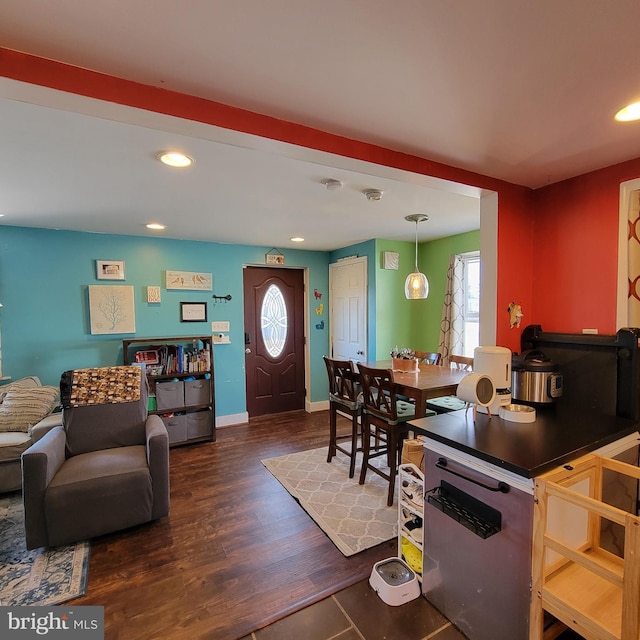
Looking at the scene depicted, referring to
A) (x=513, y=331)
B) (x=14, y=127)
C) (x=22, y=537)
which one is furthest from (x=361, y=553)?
(x=14, y=127)

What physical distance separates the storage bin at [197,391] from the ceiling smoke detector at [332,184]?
2.62 metres

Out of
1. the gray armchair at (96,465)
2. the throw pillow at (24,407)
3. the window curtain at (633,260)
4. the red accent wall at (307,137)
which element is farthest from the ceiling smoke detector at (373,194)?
the throw pillow at (24,407)

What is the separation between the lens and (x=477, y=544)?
1469 millimetres

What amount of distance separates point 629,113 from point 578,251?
813 millimetres

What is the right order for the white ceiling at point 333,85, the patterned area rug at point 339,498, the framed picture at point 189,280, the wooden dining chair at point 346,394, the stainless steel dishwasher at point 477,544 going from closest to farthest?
A: the white ceiling at point 333,85 → the stainless steel dishwasher at point 477,544 → the patterned area rug at point 339,498 → the wooden dining chair at point 346,394 → the framed picture at point 189,280

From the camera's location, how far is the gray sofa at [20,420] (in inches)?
108

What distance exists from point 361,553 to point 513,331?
164 centimetres

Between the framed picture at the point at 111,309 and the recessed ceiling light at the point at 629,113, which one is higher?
the recessed ceiling light at the point at 629,113

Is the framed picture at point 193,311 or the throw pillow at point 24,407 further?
the framed picture at point 193,311

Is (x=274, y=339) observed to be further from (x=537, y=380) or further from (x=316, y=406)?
(x=537, y=380)

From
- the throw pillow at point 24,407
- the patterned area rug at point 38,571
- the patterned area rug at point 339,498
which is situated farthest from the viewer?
the throw pillow at point 24,407

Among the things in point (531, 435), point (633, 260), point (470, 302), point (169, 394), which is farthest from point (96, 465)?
point (470, 302)

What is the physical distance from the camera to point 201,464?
3.39 meters

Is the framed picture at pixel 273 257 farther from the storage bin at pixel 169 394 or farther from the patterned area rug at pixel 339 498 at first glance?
the patterned area rug at pixel 339 498
